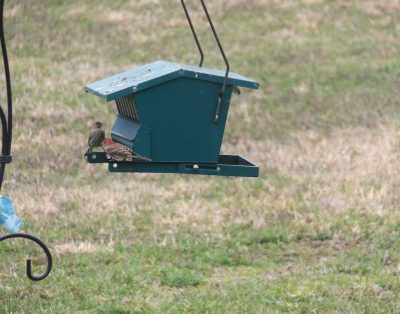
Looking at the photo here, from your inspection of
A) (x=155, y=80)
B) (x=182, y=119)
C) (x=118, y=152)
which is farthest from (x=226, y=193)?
(x=118, y=152)

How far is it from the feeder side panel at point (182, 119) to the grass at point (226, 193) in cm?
182

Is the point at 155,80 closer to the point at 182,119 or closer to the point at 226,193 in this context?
the point at 182,119

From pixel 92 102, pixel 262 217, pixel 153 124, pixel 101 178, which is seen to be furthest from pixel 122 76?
pixel 92 102

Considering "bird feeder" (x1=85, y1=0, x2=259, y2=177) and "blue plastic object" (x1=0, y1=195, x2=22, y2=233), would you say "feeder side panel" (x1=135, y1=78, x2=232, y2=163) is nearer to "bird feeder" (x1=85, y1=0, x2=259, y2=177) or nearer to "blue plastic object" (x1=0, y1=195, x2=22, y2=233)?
"bird feeder" (x1=85, y1=0, x2=259, y2=177)

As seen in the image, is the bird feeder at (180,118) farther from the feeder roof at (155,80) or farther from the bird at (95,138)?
the bird at (95,138)

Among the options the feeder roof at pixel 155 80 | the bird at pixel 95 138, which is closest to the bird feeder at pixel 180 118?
the feeder roof at pixel 155 80

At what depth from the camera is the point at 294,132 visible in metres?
14.4

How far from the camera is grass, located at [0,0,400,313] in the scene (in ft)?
23.2

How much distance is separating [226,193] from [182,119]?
5.30m

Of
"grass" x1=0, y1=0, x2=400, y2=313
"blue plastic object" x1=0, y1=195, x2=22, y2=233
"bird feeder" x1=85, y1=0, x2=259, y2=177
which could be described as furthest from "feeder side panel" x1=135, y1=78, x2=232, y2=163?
"grass" x1=0, y1=0, x2=400, y2=313

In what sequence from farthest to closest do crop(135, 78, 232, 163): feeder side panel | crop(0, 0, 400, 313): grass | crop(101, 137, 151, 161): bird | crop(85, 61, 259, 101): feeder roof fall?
1. crop(0, 0, 400, 313): grass
2. crop(135, 78, 232, 163): feeder side panel
3. crop(85, 61, 259, 101): feeder roof
4. crop(101, 137, 151, 161): bird

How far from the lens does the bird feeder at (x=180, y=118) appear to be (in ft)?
16.5

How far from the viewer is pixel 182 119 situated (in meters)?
5.14

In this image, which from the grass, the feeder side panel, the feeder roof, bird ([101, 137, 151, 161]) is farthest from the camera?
the grass
